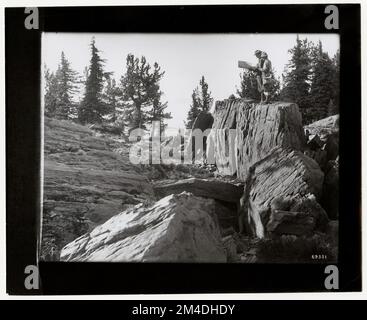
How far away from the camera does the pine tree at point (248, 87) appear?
11.5ft

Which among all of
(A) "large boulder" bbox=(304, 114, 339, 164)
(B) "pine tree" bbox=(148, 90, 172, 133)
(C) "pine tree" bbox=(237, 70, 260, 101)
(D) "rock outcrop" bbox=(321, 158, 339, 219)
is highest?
(C) "pine tree" bbox=(237, 70, 260, 101)

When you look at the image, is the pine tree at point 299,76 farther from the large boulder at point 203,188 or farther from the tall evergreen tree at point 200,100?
the large boulder at point 203,188

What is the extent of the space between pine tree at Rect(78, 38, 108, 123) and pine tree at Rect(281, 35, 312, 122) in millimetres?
1308

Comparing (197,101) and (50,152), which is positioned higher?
(197,101)

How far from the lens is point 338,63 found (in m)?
3.51

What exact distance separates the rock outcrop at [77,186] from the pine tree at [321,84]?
1.31m

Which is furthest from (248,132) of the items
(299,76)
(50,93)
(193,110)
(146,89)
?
(50,93)

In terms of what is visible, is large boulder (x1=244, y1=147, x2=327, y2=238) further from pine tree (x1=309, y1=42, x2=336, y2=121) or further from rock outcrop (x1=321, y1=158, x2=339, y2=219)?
pine tree (x1=309, y1=42, x2=336, y2=121)

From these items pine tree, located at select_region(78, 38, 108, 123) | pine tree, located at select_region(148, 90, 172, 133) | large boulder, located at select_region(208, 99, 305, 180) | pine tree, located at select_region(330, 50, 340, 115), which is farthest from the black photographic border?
pine tree, located at select_region(148, 90, 172, 133)

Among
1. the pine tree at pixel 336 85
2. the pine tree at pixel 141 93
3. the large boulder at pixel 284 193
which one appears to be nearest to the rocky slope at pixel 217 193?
the large boulder at pixel 284 193

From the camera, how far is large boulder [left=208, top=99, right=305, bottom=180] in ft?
11.5

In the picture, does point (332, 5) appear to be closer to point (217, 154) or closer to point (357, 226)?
point (217, 154)
